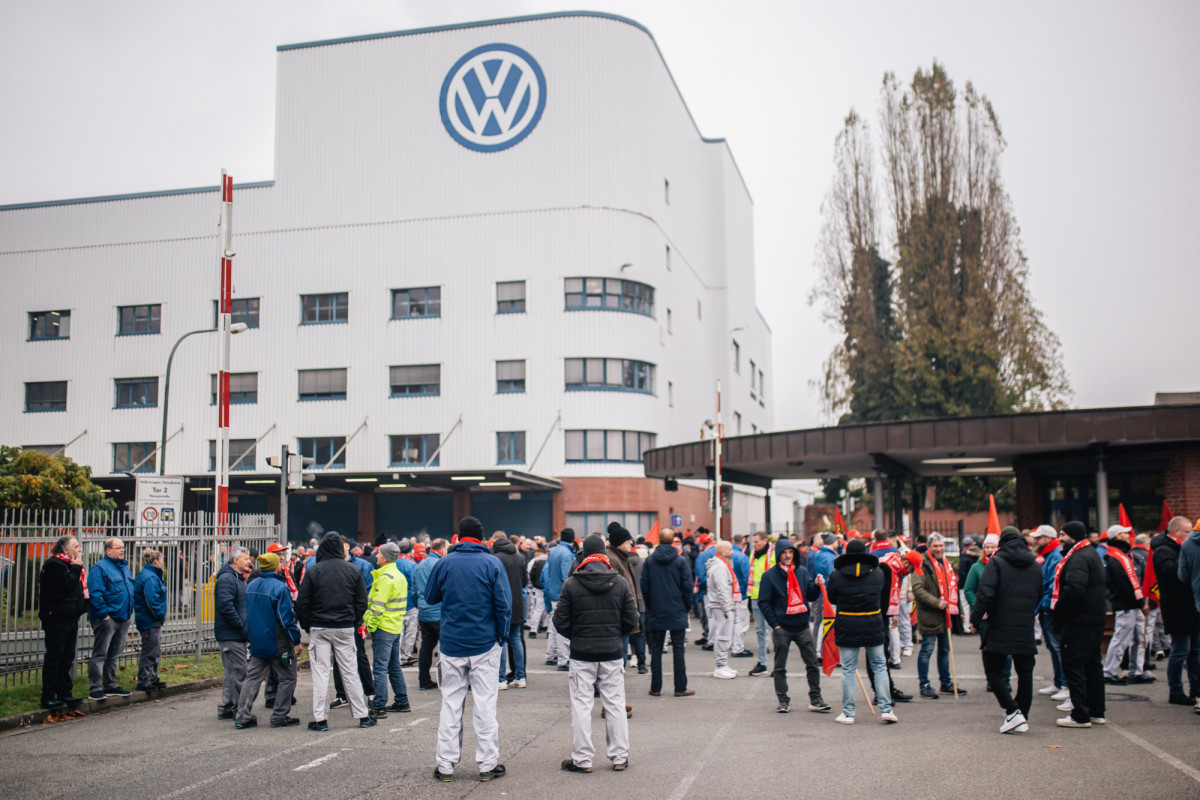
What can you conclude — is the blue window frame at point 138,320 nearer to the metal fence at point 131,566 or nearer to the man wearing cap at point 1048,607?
the metal fence at point 131,566

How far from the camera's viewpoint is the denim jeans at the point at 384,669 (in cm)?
1073

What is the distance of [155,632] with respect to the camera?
12.1 meters

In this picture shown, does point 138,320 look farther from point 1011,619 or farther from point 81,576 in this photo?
point 1011,619

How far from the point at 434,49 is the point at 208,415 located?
64.3 feet

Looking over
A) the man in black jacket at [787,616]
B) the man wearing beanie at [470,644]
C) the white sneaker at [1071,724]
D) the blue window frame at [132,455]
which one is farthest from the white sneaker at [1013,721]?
the blue window frame at [132,455]

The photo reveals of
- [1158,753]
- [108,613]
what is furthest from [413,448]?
[1158,753]

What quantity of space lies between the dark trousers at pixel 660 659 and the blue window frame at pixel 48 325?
146 feet

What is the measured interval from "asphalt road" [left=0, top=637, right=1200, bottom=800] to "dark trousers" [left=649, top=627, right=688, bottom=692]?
32cm

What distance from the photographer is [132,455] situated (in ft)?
150

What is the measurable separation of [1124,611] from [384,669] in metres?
8.63

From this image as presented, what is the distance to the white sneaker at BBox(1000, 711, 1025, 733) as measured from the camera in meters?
9.23

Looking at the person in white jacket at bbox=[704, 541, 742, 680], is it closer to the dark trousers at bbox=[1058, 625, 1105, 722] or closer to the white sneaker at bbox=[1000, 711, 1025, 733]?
the white sneaker at bbox=[1000, 711, 1025, 733]

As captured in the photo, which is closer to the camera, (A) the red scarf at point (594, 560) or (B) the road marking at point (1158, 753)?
(B) the road marking at point (1158, 753)

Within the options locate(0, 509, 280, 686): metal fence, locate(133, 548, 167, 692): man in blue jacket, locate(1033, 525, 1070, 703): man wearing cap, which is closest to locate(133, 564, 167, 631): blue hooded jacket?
locate(133, 548, 167, 692): man in blue jacket
